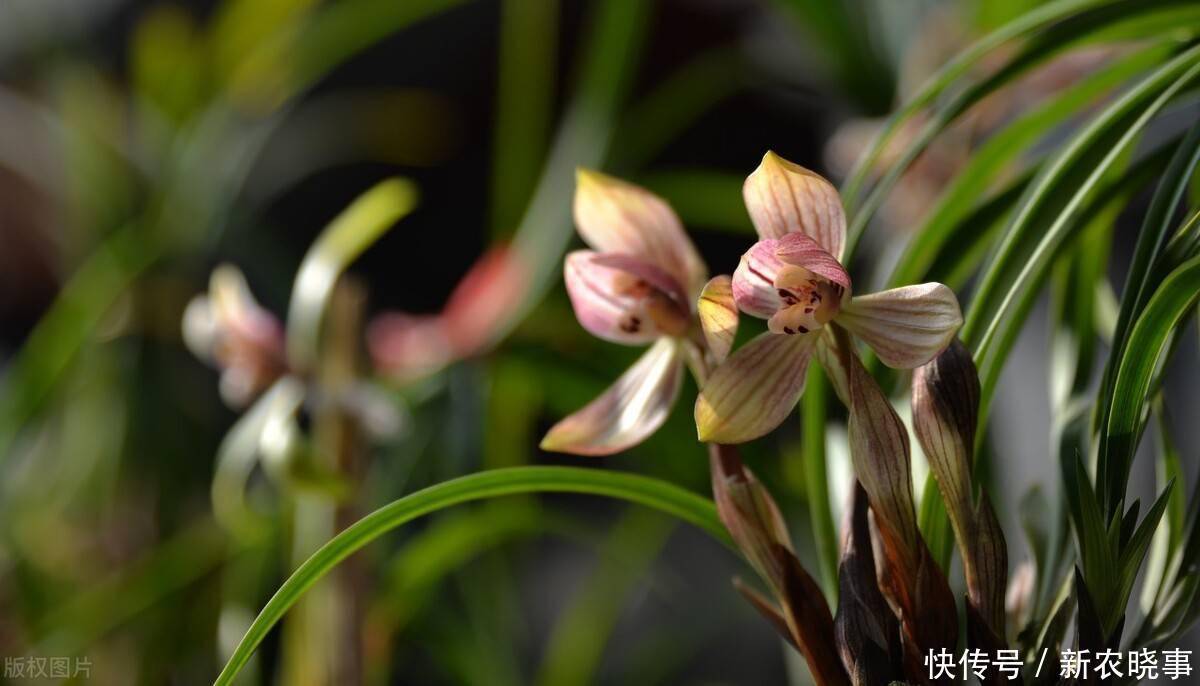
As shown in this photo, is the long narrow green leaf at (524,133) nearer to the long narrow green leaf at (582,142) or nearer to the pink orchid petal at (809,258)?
the long narrow green leaf at (582,142)

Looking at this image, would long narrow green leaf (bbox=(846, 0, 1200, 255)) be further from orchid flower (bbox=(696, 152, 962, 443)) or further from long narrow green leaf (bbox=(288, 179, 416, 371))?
long narrow green leaf (bbox=(288, 179, 416, 371))

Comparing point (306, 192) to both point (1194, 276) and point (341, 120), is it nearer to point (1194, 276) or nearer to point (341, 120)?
point (341, 120)

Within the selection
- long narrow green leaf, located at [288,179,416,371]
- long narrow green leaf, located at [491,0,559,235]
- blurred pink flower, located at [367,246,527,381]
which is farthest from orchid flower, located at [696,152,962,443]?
long narrow green leaf, located at [491,0,559,235]

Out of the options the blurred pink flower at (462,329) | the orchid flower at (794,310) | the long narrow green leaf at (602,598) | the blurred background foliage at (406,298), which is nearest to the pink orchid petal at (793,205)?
the orchid flower at (794,310)

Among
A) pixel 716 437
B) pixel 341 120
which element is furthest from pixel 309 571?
pixel 341 120

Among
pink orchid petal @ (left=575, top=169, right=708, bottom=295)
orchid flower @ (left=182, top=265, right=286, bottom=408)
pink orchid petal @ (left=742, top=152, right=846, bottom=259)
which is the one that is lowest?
pink orchid petal @ (left=742, top=152, right=846, bottom=259)
